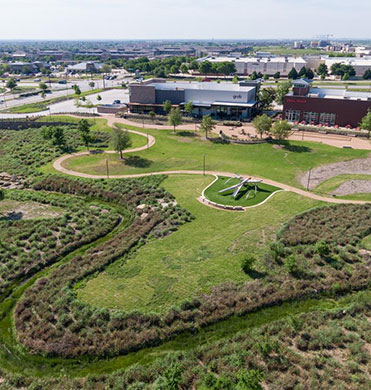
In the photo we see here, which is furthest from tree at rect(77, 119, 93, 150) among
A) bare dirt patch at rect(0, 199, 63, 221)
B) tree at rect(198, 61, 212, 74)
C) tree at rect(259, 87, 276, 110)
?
tree at rect(198, 61, 212, 74)

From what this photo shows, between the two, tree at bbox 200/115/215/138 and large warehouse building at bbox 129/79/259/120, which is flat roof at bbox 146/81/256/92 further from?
tree at bbox 200/115/215/138

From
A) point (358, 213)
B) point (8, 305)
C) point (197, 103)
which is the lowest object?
point (8, 305)

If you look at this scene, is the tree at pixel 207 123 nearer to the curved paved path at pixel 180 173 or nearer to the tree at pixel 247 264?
the curved paved path at pixel 180 173

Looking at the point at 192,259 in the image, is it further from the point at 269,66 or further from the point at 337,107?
the point at 269,66

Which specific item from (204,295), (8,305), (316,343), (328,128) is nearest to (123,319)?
(204,295)

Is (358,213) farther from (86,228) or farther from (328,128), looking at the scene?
(328,128)

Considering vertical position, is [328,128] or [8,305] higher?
[328,128]
